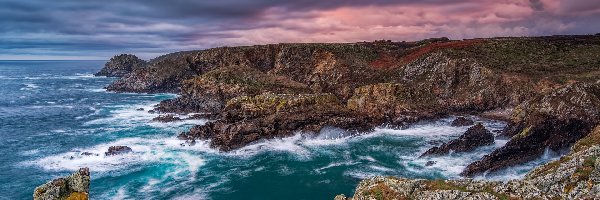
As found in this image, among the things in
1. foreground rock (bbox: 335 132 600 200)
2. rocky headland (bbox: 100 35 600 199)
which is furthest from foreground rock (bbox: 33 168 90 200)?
rocky headland (bbox: 100 35 600 199)

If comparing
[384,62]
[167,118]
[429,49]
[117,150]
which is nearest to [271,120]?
[117,150]

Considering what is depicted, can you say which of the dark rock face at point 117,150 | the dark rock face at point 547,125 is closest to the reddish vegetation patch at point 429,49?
the dark rock face at point 547,125

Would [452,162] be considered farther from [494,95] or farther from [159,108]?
[159,108]

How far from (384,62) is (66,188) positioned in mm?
81935

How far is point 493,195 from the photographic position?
20281 mm

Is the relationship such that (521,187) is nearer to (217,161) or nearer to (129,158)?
(217,161)

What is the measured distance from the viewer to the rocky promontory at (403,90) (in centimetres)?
5438

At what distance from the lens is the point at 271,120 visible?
2537 inches

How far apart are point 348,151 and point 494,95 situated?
33733 mm

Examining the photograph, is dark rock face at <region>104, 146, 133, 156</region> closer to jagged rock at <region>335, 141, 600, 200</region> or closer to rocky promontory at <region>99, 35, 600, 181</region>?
rocky promontory at <region>99, 35, 600, 181</region>

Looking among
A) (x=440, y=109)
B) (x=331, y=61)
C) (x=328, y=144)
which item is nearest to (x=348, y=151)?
(x=328, y=144)

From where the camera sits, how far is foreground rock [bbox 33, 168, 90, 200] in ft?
91.7

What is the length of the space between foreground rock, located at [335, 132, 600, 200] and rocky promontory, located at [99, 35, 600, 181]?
81.3 feet

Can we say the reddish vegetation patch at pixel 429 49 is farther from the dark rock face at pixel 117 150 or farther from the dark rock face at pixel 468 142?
the dark rock face at pixel 117 150
